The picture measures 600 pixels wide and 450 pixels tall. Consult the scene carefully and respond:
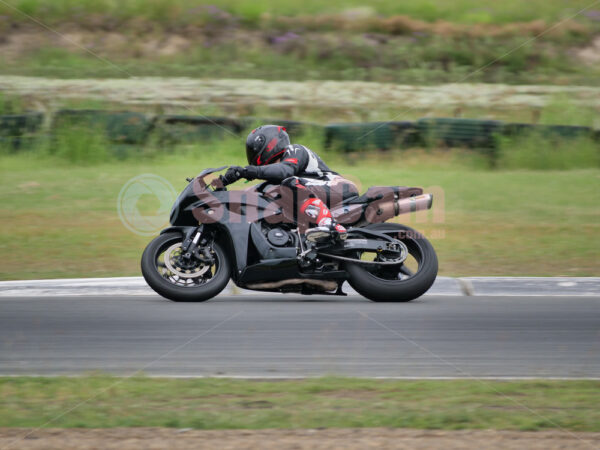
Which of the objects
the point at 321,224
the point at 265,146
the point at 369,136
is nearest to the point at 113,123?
the point at 369,136

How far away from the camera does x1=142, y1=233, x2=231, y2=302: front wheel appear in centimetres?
883

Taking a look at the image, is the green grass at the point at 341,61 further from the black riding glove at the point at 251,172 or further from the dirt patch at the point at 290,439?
the dirt patch at the point at 290,439

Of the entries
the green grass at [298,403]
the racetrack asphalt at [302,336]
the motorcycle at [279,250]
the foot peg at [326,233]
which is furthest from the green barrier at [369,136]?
the green grass at [298,403]

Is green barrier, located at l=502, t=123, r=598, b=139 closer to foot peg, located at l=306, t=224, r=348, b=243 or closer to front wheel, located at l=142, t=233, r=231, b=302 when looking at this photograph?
foot peg, located at l=306, t=224, r=348, b=243

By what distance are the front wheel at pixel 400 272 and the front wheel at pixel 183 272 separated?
1.15 metres

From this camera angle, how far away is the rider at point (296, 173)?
886cm

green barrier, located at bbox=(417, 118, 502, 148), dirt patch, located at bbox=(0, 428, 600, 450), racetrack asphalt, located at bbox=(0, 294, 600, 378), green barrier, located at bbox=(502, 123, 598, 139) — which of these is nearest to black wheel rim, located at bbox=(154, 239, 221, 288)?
racetrack asphalt, located at bbox=(0, 294, 600, 378)

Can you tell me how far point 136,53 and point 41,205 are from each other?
407 inches

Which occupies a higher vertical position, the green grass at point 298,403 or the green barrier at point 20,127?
the green barrier at point 20,127

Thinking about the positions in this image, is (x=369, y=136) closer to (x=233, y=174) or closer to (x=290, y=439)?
(x=233, y=174)

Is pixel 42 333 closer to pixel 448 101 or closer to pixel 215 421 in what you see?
pixel 215 421

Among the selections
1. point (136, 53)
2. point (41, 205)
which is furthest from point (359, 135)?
point (136, 53)

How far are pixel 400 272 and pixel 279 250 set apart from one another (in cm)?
112

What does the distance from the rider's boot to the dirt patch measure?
412 cm
